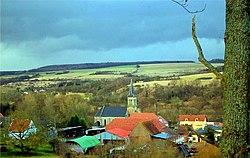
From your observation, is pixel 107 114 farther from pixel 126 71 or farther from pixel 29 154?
pixel 126 71

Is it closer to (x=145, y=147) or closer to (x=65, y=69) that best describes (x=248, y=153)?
(x=145, y=147)

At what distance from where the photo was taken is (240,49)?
1.65 meters

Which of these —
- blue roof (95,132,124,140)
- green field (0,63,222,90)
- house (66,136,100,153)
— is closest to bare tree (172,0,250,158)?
house (66,136,100,153)

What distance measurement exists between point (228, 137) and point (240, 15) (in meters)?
0.53

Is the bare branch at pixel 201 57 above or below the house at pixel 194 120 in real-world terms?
above

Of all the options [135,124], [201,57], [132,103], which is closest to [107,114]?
[132,103]

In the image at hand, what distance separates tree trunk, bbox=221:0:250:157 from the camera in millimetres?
1643

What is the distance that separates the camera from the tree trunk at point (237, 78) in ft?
5.39

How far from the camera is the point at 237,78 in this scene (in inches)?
65.4

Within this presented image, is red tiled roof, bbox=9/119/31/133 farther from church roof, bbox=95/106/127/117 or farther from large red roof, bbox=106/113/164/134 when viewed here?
church roof, bbox=95/106/127/117

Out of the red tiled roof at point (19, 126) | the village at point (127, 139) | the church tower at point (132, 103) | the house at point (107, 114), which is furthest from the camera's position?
the church tower at point (132, 103)

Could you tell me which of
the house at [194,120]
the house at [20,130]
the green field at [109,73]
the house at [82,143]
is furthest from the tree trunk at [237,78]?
the green field at [109,73]

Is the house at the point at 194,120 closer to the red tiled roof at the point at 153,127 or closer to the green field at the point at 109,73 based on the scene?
the red tiled roof at the point at 153,127

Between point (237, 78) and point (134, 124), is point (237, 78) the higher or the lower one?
the higher one
